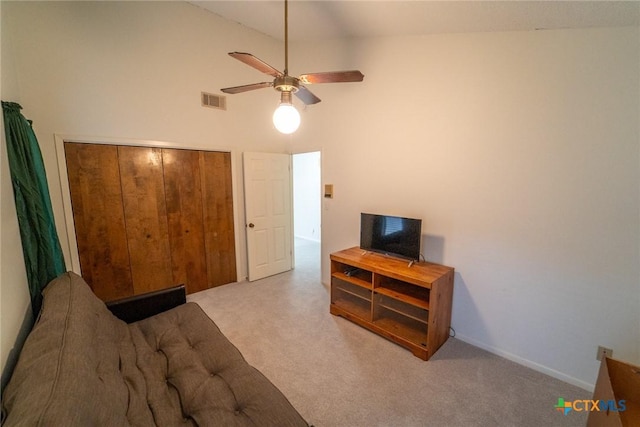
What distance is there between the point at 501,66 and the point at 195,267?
390 cm

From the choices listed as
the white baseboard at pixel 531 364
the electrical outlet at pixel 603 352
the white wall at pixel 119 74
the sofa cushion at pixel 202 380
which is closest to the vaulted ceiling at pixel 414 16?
the white wall at pixel 119 74

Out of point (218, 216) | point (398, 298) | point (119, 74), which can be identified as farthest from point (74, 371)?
point (119, 74)

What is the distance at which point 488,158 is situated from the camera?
2.24 meters

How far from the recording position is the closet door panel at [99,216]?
2639 millimetres

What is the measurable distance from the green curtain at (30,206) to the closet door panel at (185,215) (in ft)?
4.23

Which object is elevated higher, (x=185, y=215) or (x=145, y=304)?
(x=185, y=215)

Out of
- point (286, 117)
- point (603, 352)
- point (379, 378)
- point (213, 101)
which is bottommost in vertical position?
point (379, 378)

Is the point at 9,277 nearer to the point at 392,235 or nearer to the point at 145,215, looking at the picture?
the point at 145,215

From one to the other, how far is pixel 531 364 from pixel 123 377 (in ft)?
9.54

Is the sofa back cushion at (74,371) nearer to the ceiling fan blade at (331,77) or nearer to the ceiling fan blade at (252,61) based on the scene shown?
the ceiling fan blade at (252,61)

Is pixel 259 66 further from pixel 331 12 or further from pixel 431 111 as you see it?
pixel 431 111

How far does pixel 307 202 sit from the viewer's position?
6.60 meters

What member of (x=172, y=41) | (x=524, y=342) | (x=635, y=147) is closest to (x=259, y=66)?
(x=172, y=41)

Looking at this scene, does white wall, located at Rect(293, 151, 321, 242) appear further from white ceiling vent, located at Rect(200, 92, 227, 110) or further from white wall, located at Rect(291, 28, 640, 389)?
white wall, located at Rect(291, 28, 640, 389)
